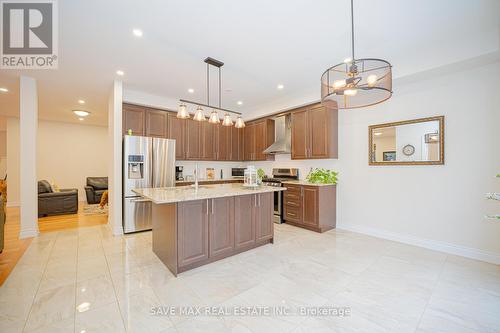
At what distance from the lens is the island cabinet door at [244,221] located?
3.04 metres

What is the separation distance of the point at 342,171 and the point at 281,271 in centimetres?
266

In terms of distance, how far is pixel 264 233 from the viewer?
11.2 feet

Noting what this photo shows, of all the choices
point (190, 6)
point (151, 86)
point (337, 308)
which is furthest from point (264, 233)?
point (151, 86)

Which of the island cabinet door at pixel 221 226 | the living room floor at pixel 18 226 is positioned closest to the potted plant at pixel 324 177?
the island cabinet door at pixel 221 226

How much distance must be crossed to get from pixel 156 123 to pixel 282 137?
3006mm

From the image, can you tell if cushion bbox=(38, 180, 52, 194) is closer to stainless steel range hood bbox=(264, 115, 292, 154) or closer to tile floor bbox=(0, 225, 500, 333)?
tile floor bbox=(0, 225, 500, 333)

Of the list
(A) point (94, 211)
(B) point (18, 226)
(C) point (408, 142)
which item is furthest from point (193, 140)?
(C) point (408, 142)

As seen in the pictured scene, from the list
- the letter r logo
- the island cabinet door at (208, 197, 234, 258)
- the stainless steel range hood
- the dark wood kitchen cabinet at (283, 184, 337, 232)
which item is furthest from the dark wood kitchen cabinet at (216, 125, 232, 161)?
the letter r logo

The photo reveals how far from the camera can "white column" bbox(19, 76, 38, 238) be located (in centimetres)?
375

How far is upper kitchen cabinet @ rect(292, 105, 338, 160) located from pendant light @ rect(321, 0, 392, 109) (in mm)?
2112

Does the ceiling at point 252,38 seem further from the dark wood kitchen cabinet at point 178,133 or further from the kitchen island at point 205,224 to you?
the kitchen island at point 205,224

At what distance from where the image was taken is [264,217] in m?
3.40

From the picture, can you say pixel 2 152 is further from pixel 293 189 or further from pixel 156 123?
pixel 293 189

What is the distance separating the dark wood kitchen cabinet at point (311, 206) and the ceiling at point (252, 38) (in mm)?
2149
